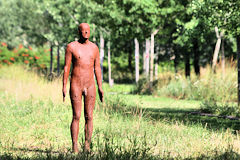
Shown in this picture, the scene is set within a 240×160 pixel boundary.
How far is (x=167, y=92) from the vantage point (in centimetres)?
1753

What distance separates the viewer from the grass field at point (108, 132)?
5461 mm

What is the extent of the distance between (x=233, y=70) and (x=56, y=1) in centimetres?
1452

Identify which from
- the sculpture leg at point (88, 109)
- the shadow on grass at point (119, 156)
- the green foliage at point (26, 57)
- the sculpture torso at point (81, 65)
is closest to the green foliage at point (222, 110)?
the shadow on grass at point (119, 156)

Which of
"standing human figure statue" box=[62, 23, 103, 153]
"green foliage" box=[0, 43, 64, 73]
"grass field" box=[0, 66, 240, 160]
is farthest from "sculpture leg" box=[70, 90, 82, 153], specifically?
"green foliage" box=[0, 43, 64, 73]

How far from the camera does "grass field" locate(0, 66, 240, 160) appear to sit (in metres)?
5.46

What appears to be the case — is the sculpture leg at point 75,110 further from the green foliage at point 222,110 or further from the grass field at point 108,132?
the green foliage at point 222,110

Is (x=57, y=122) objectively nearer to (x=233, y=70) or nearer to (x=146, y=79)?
(x=233, y=70)

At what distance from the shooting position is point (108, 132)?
24.8 ft

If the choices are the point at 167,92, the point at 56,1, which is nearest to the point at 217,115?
the point at 167,92

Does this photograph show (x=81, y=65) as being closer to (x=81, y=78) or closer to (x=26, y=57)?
(x=81, y=78)

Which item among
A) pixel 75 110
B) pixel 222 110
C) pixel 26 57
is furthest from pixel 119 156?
pixel 26 57

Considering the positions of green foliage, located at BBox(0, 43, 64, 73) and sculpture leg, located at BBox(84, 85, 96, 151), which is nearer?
sculpture leg, located at BBox(84, 85, 96, 151)

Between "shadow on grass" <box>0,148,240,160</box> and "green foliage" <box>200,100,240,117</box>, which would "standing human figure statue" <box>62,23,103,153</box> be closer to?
"shadow on grass" <box>0,148,240,160</box>

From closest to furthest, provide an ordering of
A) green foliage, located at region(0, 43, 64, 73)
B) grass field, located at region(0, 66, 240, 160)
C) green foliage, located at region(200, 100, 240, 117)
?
grass field, located at region(0, 66, 240, 160) → green foliage, located at region(200, 100, 240, 117) → green foliage, located at region(0, 43, 64, 73)
